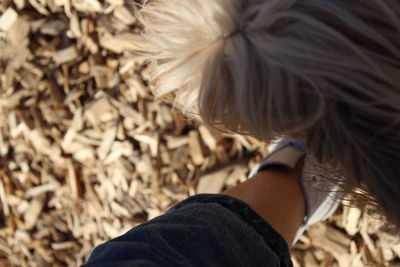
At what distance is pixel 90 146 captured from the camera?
1712 mm

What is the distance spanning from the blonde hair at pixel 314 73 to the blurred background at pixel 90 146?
68 centimetres

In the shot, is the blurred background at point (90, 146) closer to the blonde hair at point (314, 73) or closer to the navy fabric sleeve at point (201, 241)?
the navy fabric sleeve at point (201, 241)

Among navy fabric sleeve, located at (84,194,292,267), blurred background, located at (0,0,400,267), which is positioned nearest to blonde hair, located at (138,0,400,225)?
navy fabric sleeve, located at (84,194,292,267)

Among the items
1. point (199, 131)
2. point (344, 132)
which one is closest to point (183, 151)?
point (199, 131)

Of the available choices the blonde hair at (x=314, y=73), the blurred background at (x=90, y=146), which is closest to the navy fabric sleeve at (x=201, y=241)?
the blonde hair at (x=314, y=73)

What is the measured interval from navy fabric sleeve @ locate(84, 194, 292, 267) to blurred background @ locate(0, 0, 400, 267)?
389 millimetres

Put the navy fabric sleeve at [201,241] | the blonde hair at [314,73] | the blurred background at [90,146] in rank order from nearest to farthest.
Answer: the blonde hair at [314,73] → the navy fabric sleeve at [201,241] → the blurred background at [90,146]

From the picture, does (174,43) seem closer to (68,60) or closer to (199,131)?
(199,131)

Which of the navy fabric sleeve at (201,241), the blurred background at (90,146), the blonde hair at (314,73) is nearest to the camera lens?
the blonde hair at (314,73)

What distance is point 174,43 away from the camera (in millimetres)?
808

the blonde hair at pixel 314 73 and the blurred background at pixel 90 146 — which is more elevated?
the blonde hair at pixel 314 73

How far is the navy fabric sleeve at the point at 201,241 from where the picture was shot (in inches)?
32.1

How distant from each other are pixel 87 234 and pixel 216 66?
1.25 m

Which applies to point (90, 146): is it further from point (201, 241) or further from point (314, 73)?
point (314, 73)
